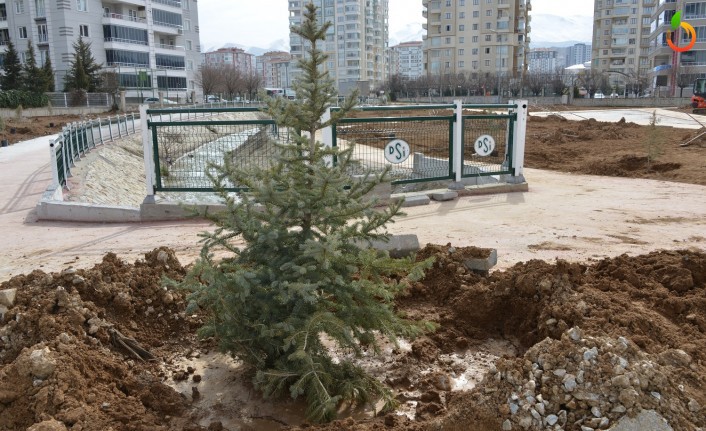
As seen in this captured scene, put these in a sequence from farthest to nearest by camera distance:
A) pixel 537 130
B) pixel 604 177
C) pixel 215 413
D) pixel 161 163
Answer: pixel 537 130, pixel 604 177, pixel 161 163, pixel 215 413

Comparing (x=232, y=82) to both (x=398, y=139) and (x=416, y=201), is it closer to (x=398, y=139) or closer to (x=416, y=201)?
(x=398, y=139)

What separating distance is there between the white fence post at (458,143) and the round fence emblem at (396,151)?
1356mm

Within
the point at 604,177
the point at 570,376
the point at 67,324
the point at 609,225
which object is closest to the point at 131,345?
the point at 67,324

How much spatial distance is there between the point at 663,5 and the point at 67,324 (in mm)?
105785

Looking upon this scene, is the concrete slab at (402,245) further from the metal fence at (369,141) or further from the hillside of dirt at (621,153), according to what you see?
the hillside of dirt at (621,153)

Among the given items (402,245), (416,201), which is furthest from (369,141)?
(402,245)

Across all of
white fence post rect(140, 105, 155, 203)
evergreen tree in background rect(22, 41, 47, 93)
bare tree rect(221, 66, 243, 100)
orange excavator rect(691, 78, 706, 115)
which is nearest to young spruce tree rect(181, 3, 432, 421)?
white fence post rect(140, 105, 155, 203)

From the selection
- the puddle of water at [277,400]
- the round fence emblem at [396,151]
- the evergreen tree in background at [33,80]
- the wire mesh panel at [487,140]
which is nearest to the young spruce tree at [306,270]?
the puddle of water at [277,400]

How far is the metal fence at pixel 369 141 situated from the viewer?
35.6 ft

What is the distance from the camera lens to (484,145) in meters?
13.0

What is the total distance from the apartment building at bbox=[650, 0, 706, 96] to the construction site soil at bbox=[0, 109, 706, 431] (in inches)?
3275

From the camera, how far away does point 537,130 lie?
30.9 meters

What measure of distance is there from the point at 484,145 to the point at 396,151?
7.50 feet

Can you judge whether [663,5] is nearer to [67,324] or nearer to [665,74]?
[665,74]
